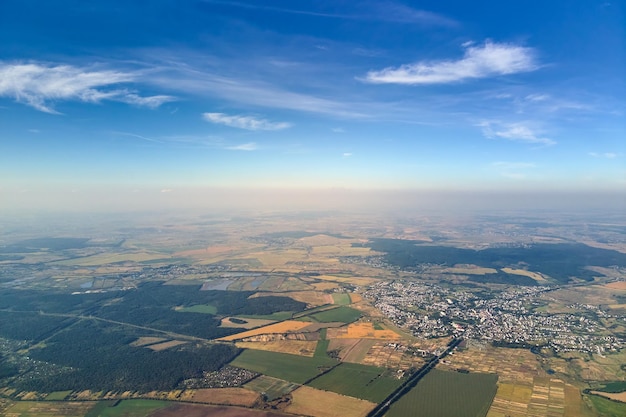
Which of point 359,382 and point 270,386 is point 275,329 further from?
point 359,382

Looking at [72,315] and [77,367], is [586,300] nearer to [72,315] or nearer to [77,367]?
[77,367]

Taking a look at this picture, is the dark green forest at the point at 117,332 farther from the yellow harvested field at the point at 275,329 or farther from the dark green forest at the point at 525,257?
the dark green forest at the point at 525,257

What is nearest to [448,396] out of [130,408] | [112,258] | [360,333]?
[360,333]

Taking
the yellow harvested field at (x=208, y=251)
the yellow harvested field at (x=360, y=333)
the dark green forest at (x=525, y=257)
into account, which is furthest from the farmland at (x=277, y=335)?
the yellow harvested field at (x=208, y=251)

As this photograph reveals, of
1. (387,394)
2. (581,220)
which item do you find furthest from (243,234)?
(581,220)

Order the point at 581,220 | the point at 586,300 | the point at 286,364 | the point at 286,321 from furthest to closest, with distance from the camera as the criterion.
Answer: the point at 581,220 → the point at 586,300 → the point at 286,321 → the point at 286,364

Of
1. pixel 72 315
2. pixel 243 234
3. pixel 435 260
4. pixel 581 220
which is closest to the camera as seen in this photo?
pixel 72 315

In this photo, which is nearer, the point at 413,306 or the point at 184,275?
the point at 413,306
